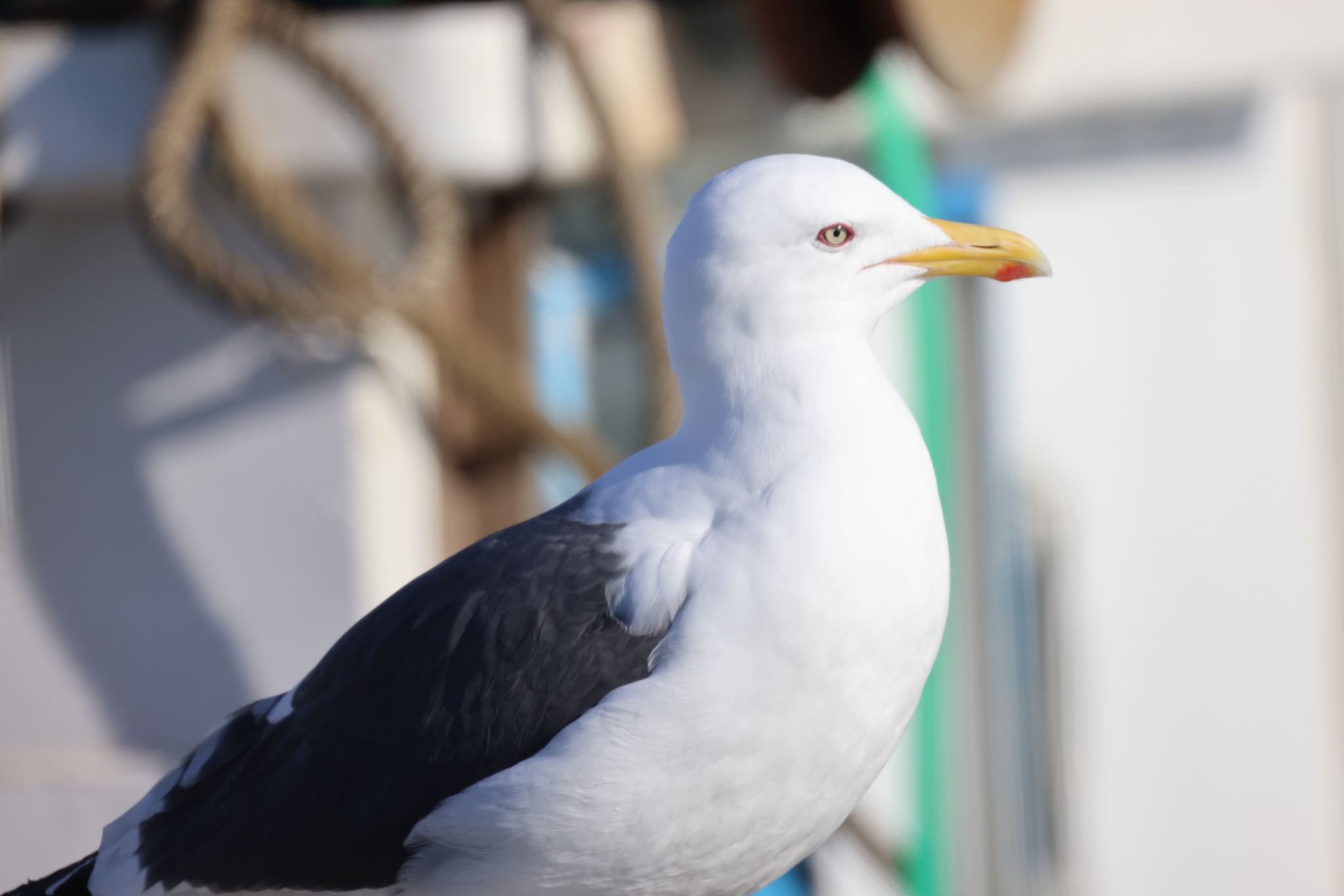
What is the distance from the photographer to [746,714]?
62 centimetres

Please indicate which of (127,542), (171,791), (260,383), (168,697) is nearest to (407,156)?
(260,383)

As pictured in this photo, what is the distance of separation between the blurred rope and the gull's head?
715mm

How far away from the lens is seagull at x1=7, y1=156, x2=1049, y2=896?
2.05 feet

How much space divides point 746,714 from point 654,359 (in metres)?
0.86

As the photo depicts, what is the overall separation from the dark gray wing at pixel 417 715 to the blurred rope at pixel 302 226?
0.71 meters

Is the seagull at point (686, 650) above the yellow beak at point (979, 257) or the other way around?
the other way around

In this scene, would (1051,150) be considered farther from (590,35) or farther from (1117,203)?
(590,35)

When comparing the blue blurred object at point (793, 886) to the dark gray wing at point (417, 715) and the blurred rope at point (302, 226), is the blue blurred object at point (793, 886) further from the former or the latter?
the dark gray wing at point (417, 715)

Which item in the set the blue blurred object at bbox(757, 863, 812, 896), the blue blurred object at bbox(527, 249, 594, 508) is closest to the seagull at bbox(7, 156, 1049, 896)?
the blue blurred object at bbox(757, 863, 812, 896)

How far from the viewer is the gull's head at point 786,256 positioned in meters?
0.69

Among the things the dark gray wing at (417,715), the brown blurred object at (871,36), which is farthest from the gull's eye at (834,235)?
the brown blurred object at (871,36)

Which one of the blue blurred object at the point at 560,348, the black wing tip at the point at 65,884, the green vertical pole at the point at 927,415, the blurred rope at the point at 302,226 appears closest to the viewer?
the black wing tip at the point at 65,884

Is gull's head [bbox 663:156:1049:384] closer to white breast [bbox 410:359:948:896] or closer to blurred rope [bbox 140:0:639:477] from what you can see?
white breast [bbox 410:359:948:896]

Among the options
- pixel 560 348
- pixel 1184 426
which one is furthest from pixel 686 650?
pixel 1184 426
